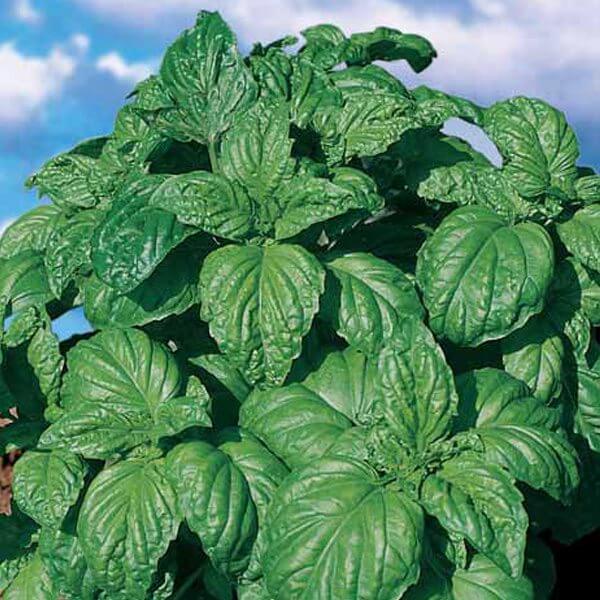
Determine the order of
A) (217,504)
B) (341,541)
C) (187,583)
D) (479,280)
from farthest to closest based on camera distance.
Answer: (187,583), (479,280), (217,504), (341,541)

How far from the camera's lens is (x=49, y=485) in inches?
101

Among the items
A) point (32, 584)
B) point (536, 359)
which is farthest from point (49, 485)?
point (536, 359)

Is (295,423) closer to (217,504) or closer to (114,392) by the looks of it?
(217,504)

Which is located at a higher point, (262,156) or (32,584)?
(262,156)

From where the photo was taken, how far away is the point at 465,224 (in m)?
2.67

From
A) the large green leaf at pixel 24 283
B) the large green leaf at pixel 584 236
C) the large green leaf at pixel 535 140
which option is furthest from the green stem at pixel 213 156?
the large green leaf at pixel 584 236

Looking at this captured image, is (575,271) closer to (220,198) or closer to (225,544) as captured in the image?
(220,198)

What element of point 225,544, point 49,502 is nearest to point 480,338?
point 225,544

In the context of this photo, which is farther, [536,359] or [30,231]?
[30,231]

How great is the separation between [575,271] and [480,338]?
400mm

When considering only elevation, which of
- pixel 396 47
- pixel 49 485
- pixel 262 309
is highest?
pixel 396 47

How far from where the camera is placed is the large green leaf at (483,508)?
7.45ft

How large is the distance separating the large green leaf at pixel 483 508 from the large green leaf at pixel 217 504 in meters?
0.32

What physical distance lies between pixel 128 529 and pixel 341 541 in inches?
16.0
